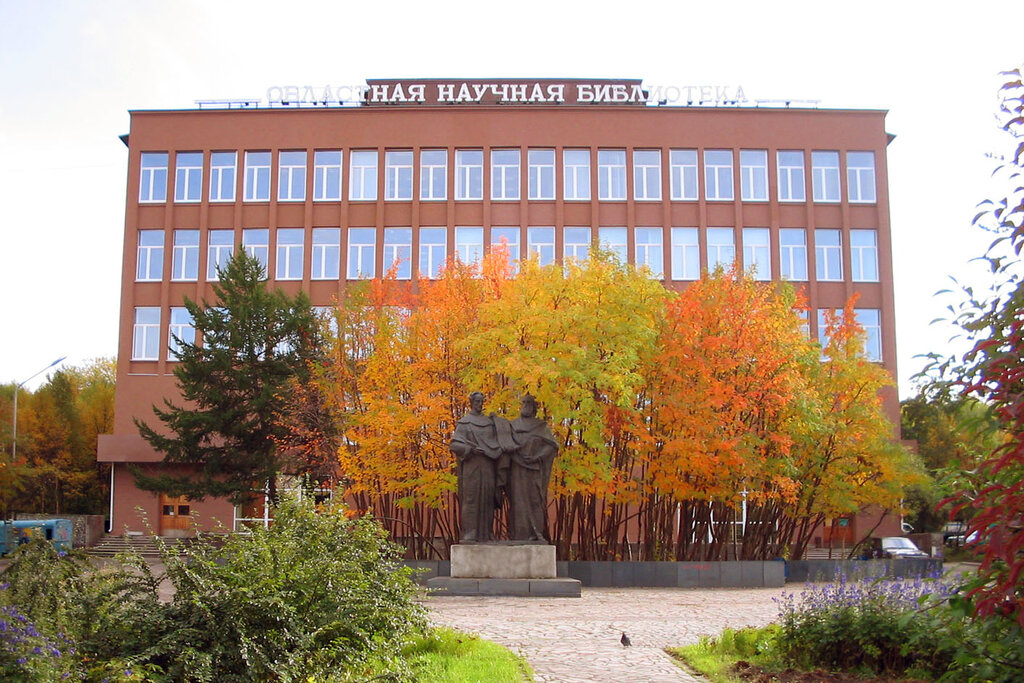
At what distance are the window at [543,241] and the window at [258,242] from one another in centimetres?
1110

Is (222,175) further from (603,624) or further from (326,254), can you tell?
(603,624)

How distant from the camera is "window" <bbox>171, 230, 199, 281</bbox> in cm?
4672

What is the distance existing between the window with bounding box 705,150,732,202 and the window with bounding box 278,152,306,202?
1724cm

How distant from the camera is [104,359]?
7381 centimetres

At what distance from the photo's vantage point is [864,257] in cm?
4662

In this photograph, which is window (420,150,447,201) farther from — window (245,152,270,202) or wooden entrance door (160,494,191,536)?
wooden entrance door (160,494,191,536)

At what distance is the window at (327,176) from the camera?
46.6 metres

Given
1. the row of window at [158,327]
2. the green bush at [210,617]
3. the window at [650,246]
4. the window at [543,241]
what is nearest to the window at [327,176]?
the row of window at [158,327]

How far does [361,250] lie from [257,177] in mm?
5520

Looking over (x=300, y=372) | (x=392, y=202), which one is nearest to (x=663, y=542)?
(x=300, y=372)

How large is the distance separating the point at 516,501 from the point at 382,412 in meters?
5.96

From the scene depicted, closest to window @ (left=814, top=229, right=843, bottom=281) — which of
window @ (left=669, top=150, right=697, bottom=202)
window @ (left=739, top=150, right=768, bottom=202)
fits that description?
window @ (left=739, top=150, right=768, bottom=202)

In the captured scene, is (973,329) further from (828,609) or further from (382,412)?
(382,412)

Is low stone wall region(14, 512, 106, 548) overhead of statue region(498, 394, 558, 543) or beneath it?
beneath
